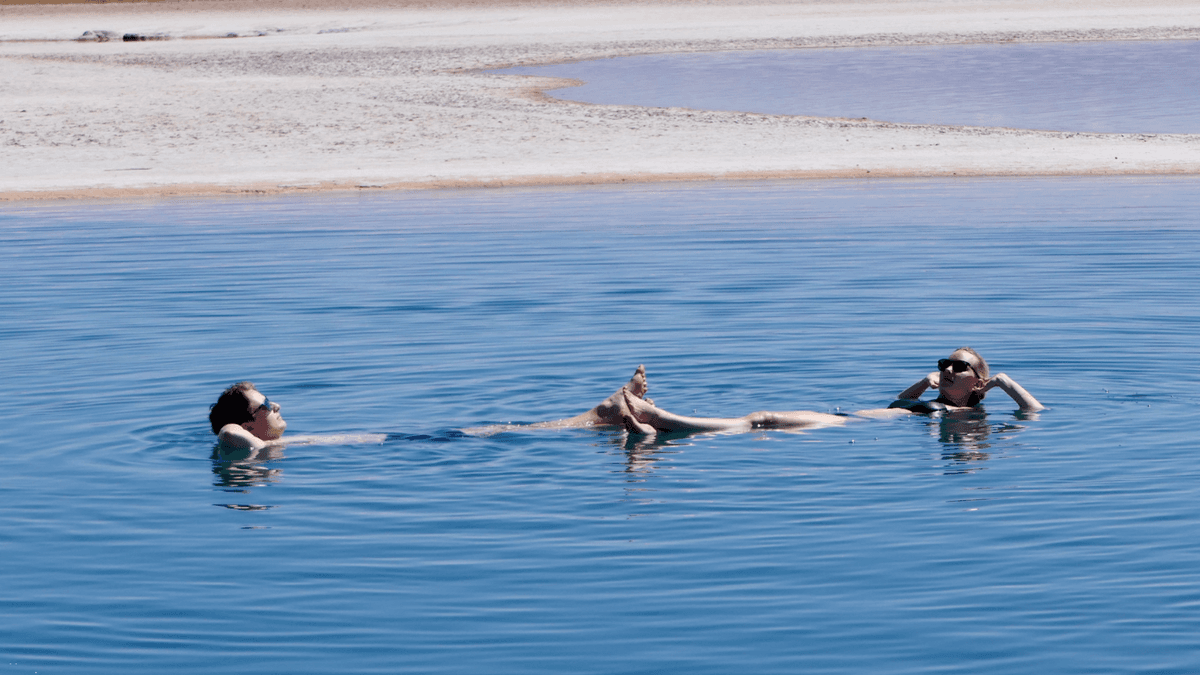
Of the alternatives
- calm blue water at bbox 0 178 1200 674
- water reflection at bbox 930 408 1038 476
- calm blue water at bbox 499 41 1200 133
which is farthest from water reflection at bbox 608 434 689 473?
calm blue water at bbox 499 41 1200 133

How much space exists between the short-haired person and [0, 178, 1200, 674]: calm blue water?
0.26m

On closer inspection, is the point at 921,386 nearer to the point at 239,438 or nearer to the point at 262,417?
the point at 262,417

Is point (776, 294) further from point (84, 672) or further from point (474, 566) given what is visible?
point (84, 672)

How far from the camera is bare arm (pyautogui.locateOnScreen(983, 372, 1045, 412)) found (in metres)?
12.1

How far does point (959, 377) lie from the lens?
40.0 ft

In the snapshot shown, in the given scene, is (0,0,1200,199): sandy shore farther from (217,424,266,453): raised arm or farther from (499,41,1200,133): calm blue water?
(217,424,266,453): raised arm

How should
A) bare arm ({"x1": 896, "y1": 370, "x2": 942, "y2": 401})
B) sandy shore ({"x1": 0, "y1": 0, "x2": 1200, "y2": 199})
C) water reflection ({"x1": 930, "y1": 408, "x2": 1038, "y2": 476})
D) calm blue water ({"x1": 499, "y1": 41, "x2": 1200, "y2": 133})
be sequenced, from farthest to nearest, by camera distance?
calm blue water ({"x1": 499, "y1": 41, "x2": 1200, "y2": 133})
sandy shore ({"x1": 0, "y1": 0, "x2": 1200, "y2": 199})
bare arm ({"x1": 896, "y1": 370, "x2": 942, "y2": 401})
water reflection ({"x1": 930, "y1": 408, "x2": 1038, "y2": 476})

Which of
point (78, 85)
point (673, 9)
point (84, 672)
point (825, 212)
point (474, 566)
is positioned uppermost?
point (673, 9)

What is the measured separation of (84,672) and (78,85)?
42984 millimetres

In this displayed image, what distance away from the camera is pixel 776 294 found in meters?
18.1

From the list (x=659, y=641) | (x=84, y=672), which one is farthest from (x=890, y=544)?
(x=84, y=672)

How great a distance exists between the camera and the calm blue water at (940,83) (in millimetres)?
39969

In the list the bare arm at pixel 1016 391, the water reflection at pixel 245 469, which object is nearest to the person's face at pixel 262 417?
the water reflection at pixel 245 469

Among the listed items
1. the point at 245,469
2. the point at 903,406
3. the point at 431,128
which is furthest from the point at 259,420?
the point at 431,128
